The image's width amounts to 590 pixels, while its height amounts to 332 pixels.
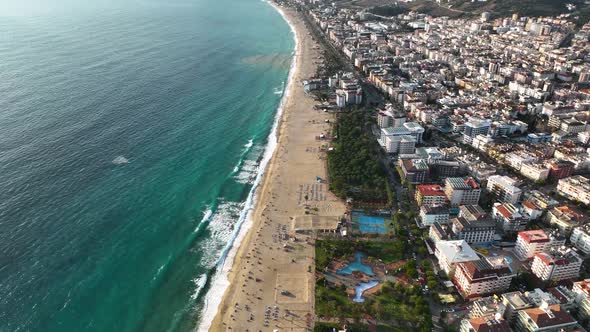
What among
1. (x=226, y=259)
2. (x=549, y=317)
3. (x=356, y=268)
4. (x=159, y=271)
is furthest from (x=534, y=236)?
(x=159, y=271)

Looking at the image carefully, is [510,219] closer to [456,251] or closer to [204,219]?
[456,251]

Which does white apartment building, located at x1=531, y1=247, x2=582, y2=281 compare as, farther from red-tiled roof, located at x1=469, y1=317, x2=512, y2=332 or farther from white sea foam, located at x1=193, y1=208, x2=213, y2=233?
white sea foam, located at x1=193, y1=208, x2=213, y2=233

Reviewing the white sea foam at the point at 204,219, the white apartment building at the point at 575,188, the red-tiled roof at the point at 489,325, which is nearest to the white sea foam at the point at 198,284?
the white sea foam at the point at 204,219

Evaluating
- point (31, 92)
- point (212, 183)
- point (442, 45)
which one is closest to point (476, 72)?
point (442, 45)

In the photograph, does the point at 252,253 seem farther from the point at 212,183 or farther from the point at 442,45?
the point at 442,45

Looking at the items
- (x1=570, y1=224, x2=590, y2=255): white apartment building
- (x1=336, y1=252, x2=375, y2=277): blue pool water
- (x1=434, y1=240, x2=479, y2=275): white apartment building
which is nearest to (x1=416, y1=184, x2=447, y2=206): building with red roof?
(x1=434, y1=240, x2=479, y2=275): white apartment building

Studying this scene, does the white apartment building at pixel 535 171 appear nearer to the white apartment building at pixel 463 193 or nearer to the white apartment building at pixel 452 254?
the white apartment building at pixel 463 193
